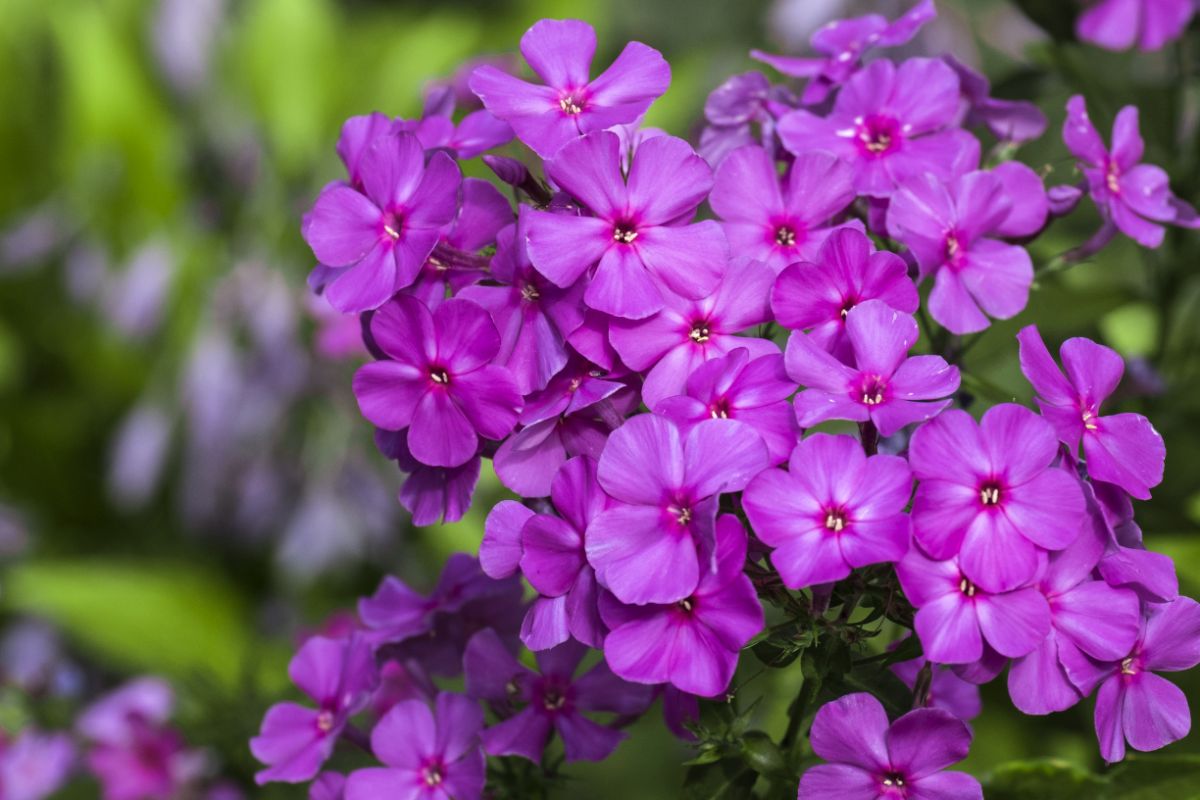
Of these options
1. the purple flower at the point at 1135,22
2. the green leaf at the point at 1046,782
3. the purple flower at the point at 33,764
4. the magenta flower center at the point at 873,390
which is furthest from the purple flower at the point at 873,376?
the purple flower at the point at 33,764

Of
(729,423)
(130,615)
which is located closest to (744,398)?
(729,423)

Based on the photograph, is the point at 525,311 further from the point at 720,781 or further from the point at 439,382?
the point at 720,781

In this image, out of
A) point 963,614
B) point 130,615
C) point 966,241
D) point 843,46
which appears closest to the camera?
point 963,614

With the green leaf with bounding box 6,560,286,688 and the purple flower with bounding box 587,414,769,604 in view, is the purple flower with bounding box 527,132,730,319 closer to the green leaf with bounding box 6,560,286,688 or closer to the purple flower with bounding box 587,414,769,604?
the purple flower with bounding box 587,414,769,604

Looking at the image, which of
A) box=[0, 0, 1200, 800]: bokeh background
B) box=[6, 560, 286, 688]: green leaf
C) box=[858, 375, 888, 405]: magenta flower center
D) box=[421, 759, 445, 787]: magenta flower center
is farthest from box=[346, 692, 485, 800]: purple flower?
box=[6, 560, 286, 688]: green leaf

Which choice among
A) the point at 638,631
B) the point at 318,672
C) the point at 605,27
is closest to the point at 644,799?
the point at 318,672

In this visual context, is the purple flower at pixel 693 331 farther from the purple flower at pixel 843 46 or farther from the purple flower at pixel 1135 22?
the purple flower at pixel 1135 22
